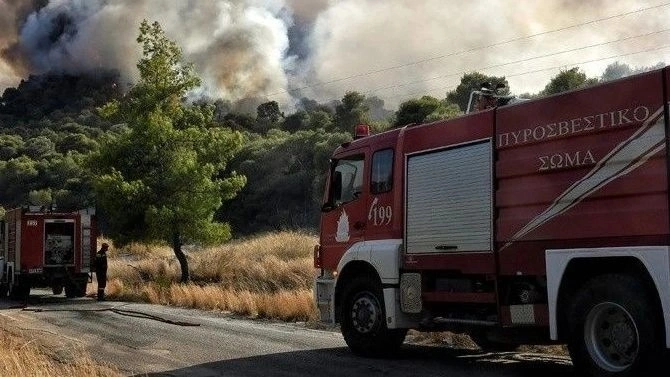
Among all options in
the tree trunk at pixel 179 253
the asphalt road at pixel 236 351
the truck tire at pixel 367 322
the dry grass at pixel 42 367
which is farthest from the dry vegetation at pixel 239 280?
the dry grass at pixel 42 367

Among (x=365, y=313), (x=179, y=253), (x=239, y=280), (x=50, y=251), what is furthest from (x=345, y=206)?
(x=50, y=251)

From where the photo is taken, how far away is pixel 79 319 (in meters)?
17.3

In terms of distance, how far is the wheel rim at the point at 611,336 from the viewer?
753 cm

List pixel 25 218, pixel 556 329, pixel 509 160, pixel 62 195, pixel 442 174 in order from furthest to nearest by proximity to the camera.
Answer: pixel 62 195 → pixel 25 218 → pixel 442 174 → pixel 509 160 → pixel 556 329

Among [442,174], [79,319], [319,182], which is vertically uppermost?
[319,182]

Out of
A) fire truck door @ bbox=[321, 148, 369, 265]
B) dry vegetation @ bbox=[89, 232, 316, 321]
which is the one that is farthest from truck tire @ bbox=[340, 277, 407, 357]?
dry vegetation @ bbox=[89, 232, 316, 321]

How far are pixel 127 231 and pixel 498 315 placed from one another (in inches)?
740

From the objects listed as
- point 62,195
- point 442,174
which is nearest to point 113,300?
point 442,174

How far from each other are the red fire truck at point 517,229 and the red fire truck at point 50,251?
15.8m

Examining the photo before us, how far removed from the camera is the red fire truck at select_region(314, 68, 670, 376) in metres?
7.53

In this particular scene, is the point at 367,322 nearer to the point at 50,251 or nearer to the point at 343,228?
the point at 343,228

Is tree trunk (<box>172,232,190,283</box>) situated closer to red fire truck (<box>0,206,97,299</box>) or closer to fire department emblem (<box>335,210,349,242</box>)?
red fire truck (<box>0,206,97,299</box>)

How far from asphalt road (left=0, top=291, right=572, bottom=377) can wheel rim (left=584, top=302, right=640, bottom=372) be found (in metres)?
1.35

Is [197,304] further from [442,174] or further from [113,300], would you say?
[442,174]
